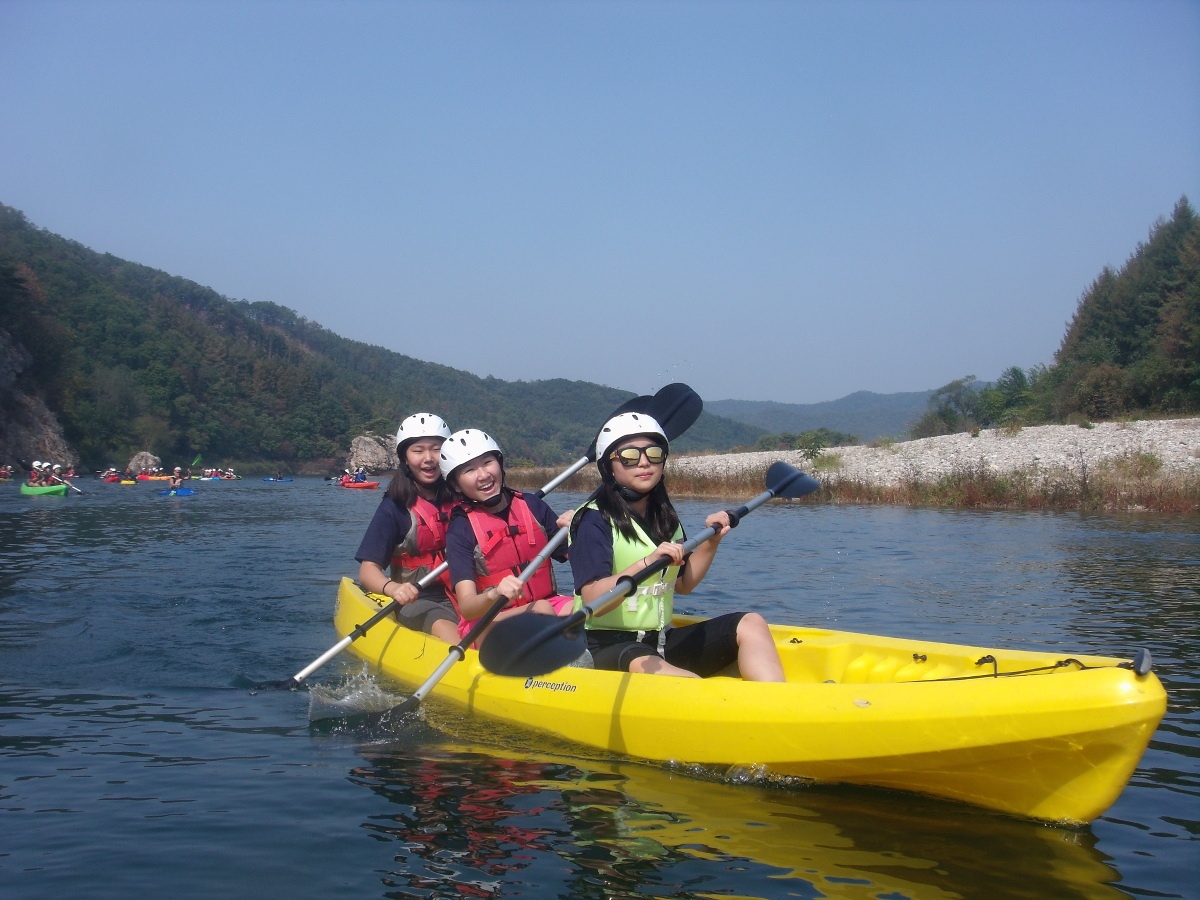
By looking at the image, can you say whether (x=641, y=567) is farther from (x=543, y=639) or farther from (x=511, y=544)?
(x=511, y=544)

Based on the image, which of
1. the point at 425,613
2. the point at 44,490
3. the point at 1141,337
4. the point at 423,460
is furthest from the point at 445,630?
the point at 1141,337

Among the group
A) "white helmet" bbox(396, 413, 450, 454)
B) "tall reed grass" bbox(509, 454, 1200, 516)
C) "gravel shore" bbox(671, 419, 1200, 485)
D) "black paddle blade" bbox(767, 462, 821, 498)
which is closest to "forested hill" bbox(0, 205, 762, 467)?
"gravel shore" bbox(671, 419, 1200, 485)

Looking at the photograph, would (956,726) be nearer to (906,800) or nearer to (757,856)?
(906,800)

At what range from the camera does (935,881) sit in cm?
299

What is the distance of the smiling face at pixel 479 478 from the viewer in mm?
A: 5121

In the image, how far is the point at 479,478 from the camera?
5117mm

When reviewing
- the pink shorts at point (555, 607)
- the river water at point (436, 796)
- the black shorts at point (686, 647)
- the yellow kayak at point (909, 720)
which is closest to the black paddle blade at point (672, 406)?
the pink shorts at point (555, 607)

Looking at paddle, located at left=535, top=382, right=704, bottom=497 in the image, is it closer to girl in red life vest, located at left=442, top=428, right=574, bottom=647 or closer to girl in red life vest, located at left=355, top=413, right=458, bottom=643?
girl in red life vest, located at left=355, top=413, right=458, bottom=643

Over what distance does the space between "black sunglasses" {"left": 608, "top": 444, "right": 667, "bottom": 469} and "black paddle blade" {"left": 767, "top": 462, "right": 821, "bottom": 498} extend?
1.08 metres

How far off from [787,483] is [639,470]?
128 cm

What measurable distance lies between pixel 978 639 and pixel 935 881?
12.8 feet

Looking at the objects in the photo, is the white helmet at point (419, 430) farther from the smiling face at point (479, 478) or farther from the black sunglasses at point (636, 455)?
the black sunglasses at point (636, 455)

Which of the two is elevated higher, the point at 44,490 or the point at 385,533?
the point at 385,533

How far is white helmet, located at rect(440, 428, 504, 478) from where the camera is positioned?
16.9ft
